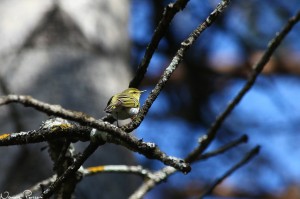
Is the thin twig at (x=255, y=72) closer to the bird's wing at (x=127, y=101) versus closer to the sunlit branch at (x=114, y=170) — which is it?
the sunlit branch at (x=114, y=170)

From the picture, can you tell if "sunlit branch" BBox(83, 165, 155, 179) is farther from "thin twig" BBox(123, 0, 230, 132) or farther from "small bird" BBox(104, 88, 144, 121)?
"thin twig" BBox(123, 0, 230, 132)

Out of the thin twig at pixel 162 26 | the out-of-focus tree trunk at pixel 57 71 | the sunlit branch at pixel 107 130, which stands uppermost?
the out-of-focus tree trunk at pixel 57 71

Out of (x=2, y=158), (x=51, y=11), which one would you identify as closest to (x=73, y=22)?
(x=51, y=11)

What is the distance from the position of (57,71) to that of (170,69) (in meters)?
0.81

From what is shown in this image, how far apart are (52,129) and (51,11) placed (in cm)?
97

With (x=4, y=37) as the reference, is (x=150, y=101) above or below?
below

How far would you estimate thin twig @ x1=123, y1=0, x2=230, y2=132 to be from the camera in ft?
2.58

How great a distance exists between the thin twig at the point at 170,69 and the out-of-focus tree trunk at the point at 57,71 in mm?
597

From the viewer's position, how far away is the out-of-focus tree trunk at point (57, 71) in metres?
1.39

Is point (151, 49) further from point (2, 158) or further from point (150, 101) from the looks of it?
point (2, 158)

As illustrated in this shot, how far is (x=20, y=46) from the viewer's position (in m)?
1.62

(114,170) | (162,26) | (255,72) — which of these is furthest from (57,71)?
(162,26)

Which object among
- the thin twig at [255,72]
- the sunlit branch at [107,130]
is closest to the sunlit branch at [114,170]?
the thin twig at [255,72]

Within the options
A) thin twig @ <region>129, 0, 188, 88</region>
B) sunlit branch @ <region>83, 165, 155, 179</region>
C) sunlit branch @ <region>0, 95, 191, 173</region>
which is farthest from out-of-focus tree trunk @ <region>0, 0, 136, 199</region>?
sunlit branch @ <region>0, 95, 191, 173</region>
